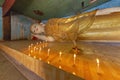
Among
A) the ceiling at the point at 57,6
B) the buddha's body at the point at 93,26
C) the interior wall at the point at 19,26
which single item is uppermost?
the ceiling at the point at 57,6

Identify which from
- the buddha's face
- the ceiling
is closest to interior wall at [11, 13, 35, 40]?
the ceiling

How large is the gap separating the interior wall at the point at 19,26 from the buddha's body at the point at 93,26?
13.5 feet

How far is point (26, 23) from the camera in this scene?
19.8 ft

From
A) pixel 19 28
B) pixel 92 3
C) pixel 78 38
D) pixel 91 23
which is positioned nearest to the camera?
pixel 91 23

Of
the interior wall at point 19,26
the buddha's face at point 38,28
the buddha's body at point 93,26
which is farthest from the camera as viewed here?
the interior wall at point 19,26

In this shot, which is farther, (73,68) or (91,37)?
(91,37)

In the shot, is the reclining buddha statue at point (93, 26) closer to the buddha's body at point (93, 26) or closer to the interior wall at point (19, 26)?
the buddha's body at point (93, 26)

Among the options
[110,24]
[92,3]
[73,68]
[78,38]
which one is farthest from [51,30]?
[92,3]

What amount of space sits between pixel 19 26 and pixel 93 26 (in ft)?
15.3

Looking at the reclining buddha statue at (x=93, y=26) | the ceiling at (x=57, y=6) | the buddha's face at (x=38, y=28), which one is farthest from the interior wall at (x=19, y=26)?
the reclining buddha statue at (x=93, y=26)

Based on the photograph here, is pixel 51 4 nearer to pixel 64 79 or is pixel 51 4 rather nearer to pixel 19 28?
pixel 19 28

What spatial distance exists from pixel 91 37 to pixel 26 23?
4593 millimetres

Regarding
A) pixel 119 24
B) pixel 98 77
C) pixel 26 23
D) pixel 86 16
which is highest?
pixel 26 23

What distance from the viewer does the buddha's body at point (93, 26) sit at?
5.24 ft
